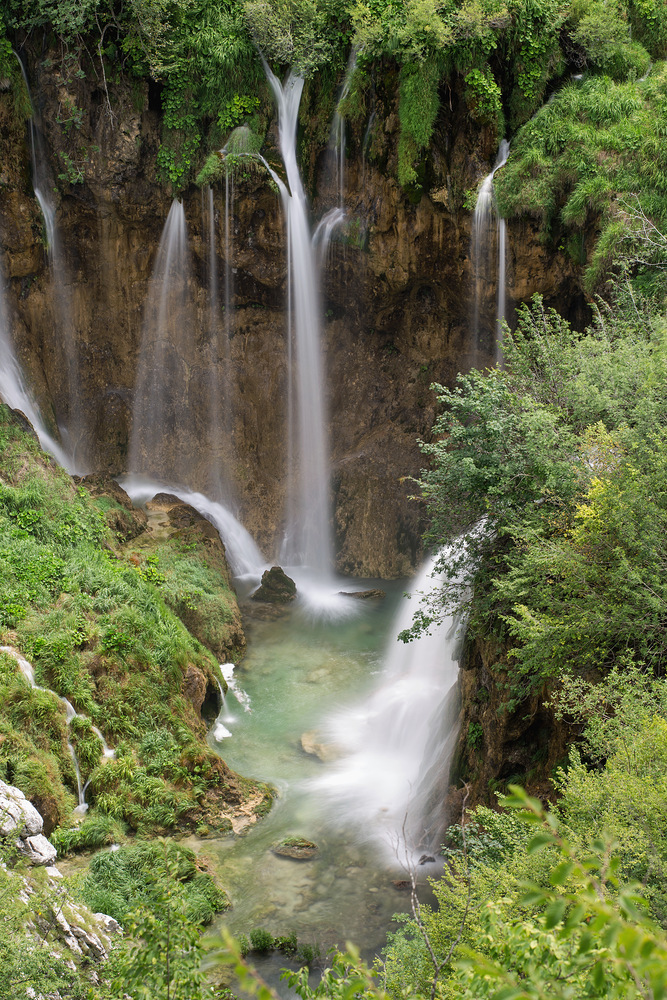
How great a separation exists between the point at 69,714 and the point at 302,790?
3578mm

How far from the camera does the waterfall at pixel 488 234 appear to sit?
1573 centimetres

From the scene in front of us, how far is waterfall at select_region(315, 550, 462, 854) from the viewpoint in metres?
10.1

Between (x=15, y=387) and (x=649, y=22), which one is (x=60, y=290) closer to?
(x=15, y=387)

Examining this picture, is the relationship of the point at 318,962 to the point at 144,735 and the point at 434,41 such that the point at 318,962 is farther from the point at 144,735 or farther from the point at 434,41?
the point at 434,41

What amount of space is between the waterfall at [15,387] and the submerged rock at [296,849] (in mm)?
11553

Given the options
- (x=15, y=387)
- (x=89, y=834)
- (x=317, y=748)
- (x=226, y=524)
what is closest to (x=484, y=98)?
(x=226, y=524)

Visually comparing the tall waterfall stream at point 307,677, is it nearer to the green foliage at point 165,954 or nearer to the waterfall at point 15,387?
the waterfall at point 15,387

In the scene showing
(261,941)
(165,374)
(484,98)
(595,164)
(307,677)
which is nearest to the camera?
(261,941)

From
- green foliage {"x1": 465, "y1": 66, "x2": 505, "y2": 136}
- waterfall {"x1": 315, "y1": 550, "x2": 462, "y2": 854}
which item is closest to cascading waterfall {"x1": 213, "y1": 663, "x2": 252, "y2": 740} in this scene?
Answer: waterfall {"x1": 315, "y1": 550, "x2": 462, "y2": 854}

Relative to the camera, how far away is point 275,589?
17078 millimetres

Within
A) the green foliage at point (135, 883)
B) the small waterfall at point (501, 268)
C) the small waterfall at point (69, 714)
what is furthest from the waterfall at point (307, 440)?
the green foliage at point (135, 883)

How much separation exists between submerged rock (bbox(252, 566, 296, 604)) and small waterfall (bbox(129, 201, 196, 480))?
501 centimetres

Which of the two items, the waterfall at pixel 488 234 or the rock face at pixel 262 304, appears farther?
the rock face at pixel 262 304

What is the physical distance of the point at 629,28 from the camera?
16062 mm
